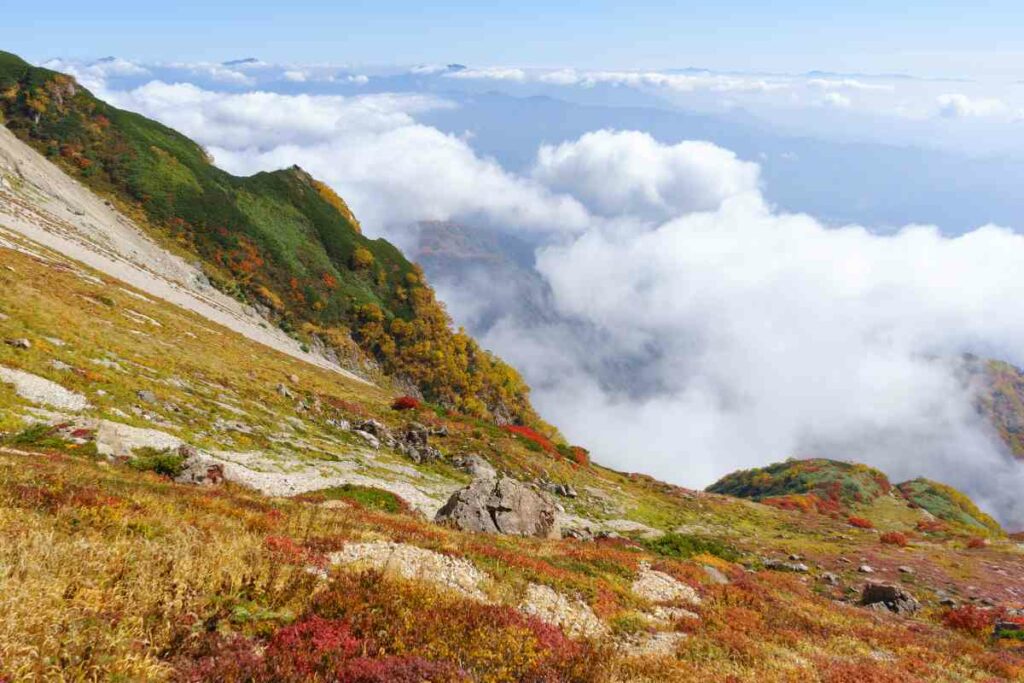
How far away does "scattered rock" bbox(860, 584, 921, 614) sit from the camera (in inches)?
1015

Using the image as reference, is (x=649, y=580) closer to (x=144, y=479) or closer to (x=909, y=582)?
(x=144, y=479)

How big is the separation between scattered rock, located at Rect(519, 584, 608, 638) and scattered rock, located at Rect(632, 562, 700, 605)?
12.5 feet

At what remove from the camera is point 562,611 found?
13.0 metres

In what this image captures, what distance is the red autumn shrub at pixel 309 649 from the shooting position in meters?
7.34

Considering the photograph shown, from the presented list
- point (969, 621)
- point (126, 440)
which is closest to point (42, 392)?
point (126, 440)

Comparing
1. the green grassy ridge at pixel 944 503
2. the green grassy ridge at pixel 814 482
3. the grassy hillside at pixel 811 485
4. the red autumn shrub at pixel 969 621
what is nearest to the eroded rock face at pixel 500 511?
the red autumn shrub at pixel 969 621

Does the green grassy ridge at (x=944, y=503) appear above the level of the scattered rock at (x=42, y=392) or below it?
above

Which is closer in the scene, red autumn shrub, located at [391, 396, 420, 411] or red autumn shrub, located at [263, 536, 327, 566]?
red autumn shrub, located at [263, 536, 327, 566]

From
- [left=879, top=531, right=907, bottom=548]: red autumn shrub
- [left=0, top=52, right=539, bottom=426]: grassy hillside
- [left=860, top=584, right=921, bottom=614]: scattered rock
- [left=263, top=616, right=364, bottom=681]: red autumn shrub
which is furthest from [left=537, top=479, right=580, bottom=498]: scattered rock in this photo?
[left=0, top=52, right=539, bottom=426]: grassy hillside

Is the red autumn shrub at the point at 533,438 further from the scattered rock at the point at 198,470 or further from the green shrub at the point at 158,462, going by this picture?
the green shrub at the point at 158,462

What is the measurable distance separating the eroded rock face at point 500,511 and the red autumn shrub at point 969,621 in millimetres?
18089

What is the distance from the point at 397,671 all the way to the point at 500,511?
17.4 meters

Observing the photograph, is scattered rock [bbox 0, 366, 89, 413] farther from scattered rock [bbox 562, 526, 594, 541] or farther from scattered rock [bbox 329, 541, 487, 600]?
scattered rock [bbox 562, 526, 594, 541]

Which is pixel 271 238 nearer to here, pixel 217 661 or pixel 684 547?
pixel 684 547
